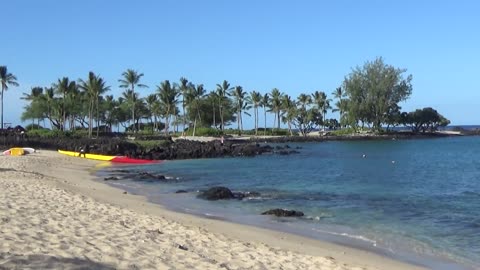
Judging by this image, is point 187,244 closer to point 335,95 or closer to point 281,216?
point 281,216

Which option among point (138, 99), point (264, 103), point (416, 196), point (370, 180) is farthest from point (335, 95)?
point (416, 196)

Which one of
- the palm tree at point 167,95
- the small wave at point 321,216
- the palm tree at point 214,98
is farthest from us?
the palm tree at point 214,98

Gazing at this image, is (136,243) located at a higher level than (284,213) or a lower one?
higher

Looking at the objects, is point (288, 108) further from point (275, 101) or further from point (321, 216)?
point (321, 216)

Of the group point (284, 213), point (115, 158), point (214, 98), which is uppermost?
point (214, 98)

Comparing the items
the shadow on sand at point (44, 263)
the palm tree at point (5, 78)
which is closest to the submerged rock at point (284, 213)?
the shadow on sand at point (44, 263)

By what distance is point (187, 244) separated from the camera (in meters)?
11.5

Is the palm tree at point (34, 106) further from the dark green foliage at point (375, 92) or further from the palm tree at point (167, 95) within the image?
the dark green foliage at point (375, 92)

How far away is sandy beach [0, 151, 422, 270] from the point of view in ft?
28.2

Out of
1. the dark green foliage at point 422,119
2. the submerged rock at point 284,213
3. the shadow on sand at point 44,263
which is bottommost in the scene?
the submerged rock at point 284,213

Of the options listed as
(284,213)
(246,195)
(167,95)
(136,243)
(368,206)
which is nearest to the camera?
(136,243)

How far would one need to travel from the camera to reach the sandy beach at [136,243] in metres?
8.60

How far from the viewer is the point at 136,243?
10656 millimetres

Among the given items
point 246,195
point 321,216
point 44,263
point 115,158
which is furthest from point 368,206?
point 115,158
